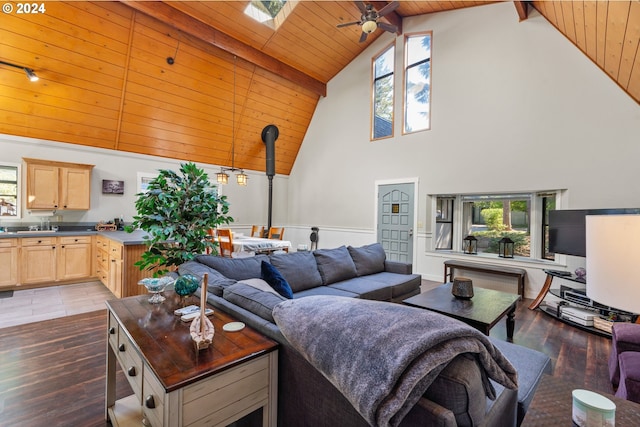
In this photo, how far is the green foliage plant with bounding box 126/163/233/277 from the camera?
232cm

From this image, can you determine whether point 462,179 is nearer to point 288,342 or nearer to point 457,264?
point 457,264

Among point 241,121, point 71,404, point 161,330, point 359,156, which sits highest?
point 241,121

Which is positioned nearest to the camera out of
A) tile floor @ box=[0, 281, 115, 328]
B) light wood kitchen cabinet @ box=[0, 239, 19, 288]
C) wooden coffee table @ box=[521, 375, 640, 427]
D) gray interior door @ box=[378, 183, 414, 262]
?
wooden coffee table @ box=[521, 375, 640, 427]

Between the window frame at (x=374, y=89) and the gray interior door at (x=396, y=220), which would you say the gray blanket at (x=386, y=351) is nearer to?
the gray interior door at (x=396, y=220)

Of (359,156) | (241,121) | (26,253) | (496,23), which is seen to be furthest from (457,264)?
(26,253)

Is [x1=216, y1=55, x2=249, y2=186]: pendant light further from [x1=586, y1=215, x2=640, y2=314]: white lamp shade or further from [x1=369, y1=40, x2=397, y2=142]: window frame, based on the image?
[x1=586, y1=215, x2=640, y2=314]: white lamp shade

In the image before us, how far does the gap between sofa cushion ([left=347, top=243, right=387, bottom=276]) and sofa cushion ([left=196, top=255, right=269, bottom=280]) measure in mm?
1480

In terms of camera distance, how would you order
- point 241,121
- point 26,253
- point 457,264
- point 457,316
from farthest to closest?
point 241,121 → point 457,264 → point 26,253 → point 457,316

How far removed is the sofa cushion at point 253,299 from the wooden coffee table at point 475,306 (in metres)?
1.61

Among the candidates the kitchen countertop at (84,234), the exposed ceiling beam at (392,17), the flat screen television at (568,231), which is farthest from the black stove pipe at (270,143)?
the flat screen television at (568,231)

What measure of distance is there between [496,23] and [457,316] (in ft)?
16.4

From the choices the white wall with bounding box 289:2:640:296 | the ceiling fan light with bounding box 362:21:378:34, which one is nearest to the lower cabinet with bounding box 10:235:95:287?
the white wall with bounding box 289:2:640:296

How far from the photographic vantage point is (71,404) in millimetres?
1830

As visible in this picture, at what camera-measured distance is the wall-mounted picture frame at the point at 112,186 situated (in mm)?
5559
